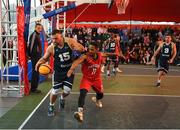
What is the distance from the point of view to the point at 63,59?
9617 millimetres

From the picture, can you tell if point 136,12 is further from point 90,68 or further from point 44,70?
point 44,70

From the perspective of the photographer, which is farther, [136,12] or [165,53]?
[136,12]

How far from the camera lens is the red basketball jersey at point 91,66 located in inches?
382

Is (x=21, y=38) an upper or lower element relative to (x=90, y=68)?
upper

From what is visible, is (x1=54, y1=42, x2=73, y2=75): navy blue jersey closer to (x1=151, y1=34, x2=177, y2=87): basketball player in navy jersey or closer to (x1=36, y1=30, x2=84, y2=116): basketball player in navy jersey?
(x1=36, y1=30, x2=84, y2=116): basketball player in navy jersey

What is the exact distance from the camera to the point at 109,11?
26.9 metres

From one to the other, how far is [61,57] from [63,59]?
0.07 m

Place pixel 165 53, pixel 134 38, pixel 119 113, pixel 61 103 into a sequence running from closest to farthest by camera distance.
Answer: pixel 119 113, pixel 61 103, pixel 165 53, pixel 134 38

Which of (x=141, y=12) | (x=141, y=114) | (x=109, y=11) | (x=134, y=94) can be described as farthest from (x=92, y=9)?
(x=141, y=114)

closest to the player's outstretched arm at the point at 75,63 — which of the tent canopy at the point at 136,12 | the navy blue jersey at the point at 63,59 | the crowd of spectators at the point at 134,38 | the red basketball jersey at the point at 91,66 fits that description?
the red basketball jersey at the point at 91,66

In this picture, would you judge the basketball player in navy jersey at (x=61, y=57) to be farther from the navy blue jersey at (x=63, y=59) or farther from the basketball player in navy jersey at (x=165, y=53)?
the basketball player in navy jersey at (x=165, y=53)

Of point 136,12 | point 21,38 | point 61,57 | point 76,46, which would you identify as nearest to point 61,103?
point 61,57

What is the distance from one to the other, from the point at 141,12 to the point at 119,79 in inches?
435

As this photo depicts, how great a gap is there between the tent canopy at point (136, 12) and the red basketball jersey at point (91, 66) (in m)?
16.5
